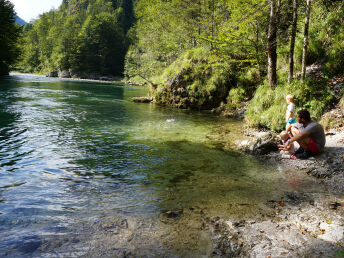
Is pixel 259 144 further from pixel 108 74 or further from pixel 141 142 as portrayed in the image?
pixel 108 74

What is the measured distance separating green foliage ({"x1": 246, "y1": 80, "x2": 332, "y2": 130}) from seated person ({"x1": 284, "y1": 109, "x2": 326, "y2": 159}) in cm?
389

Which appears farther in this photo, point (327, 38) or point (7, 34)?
point (7, 34)

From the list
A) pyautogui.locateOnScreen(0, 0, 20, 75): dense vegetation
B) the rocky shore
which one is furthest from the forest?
pyautogui.locateOnScreen(0, 0, 20, 75): dense vegetation

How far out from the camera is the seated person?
774 centimetres

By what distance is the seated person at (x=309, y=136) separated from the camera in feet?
25.4

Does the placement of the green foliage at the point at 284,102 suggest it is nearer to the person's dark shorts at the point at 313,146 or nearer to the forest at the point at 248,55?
the forest at the point at 248,55

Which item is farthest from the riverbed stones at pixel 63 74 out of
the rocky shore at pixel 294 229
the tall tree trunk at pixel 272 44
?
the rocky shore at pixel 294 229

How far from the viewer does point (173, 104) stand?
23703 millimetres

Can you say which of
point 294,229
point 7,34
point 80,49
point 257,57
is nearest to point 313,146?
point 294,229

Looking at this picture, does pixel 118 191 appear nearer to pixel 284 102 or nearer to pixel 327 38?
pixel 284 102

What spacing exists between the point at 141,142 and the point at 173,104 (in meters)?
13.5

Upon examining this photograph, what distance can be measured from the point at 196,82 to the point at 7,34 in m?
45.4

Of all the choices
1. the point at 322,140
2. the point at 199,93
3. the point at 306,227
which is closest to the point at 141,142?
the point at 322,140

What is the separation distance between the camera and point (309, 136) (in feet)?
26.0
